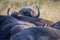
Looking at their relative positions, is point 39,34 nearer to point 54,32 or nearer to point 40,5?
point 54,32

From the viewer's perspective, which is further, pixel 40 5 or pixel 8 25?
pixel 40 5

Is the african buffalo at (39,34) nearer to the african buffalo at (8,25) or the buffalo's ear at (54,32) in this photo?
the buffalo's ear at (54,32)

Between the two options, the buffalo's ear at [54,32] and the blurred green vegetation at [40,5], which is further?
the blurred green vegetation at [40,5]

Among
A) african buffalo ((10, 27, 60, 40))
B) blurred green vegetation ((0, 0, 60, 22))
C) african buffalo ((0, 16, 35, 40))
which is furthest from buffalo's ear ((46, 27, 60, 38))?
blurred green vegetation ((0, 0, 60, 22))

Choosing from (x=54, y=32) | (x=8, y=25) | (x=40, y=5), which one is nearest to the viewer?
(x=54, y=32)

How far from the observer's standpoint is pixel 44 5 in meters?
13.2

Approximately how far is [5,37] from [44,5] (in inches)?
299

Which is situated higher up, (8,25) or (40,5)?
(8,25)

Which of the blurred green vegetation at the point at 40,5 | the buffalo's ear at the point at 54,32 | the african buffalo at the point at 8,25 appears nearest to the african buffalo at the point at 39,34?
the buffalo's ear at the point at 54,32

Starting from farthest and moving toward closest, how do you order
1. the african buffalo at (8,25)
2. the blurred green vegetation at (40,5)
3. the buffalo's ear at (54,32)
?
the blurred green vegetation at (40,5)
the african buffalo at (8,25)
the buffalo's ear at (54,32)

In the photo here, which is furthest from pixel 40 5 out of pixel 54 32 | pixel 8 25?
pixel 54 32

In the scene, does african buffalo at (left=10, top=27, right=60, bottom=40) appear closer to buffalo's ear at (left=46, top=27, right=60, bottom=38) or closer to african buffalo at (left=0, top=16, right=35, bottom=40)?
buffalo's ear at (left=46, top=27, right=60, bottom=38)

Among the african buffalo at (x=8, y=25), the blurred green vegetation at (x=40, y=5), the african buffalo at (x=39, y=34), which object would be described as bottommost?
the blurred green vegetation at (x=40, y=5)

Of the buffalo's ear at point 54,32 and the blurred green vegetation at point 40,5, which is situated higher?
the buffalo's ear at point 54,32
